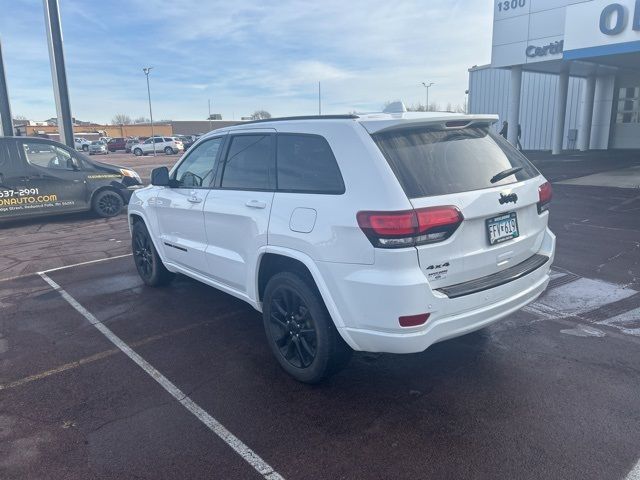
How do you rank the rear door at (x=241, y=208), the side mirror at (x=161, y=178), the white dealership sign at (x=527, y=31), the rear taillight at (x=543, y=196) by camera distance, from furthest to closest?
1. the white dealership sign at (x=527, y=31)
2. the side mirror at (x=161, y=178)
3. the rear door at (x=241, y=208)
4. the rear taillight at (x=543, y=196)

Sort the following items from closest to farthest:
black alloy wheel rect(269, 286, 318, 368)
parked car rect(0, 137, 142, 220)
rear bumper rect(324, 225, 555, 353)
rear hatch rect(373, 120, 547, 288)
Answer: rear bumper rect(324, 225, 555, 353) < rear hatch rect(373, 120, 547, 288) < black alloy wheel rect(269, 286, 318, 368) < parked car rect(0, 137, 142, 220)

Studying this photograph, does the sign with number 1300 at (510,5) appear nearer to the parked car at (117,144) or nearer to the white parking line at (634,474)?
the white parking line at (634,474)

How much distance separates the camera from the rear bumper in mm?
2938

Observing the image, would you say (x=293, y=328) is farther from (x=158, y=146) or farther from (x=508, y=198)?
(x=158, y=146)

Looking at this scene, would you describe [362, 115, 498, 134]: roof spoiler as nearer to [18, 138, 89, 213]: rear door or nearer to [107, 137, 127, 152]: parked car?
[18, 138, 89, 213]: rear door

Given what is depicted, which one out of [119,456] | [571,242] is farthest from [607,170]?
[119,456]

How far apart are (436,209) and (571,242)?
5581 mm

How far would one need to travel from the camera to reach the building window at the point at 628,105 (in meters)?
27.4

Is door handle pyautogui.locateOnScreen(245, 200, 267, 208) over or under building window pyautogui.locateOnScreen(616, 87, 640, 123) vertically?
under

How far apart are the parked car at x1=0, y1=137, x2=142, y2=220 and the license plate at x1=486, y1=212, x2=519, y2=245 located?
10236 millimetres

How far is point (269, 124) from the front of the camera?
4.08m

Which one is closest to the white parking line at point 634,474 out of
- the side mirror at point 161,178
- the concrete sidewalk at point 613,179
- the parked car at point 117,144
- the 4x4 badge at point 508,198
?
the 4x4 badge at point 508,198

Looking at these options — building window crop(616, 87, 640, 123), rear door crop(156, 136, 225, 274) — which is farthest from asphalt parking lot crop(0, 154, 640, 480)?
building window crop(616, 87, 640, 123)

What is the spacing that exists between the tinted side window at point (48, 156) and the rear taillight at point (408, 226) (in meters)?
9.96
